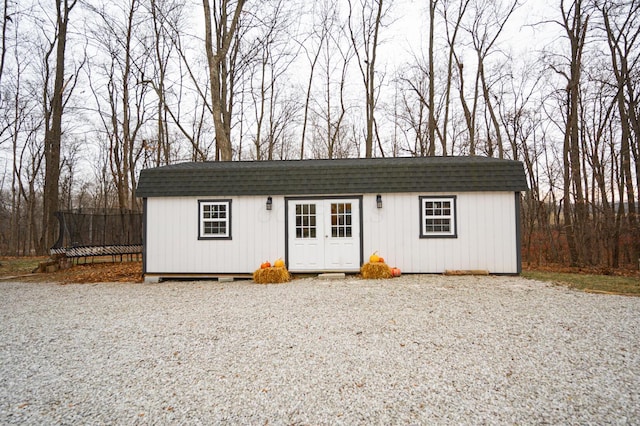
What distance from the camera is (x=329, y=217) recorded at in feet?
30.2

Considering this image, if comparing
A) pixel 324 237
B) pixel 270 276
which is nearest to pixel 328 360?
pixel 270 276

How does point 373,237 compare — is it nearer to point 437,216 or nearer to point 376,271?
point 376,271

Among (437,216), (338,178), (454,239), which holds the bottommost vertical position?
(454,239)

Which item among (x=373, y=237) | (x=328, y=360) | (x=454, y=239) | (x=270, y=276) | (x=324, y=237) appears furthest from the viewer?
(x=324, y=237)

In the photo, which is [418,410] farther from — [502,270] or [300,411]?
[502,270]

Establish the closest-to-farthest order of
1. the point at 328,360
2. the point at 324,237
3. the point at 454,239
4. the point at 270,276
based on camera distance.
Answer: the point at 328,360 → the point at 270,276 → the point at 454,239 → the point at 324,237

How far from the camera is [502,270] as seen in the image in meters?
8.80

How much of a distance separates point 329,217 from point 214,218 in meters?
3.08

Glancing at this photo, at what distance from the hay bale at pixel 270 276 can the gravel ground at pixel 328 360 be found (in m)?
1.80

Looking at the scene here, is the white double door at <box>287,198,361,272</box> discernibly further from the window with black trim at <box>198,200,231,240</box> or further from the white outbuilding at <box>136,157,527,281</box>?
the window with black trim at <box>198,200,231,240</box>

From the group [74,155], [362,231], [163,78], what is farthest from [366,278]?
[74,155]

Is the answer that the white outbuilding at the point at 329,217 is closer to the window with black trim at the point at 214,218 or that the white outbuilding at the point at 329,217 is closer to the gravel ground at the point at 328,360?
the window with black trim at the point at 214,218

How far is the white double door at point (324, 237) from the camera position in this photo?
360 inches

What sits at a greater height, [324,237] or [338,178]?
[338,178]
